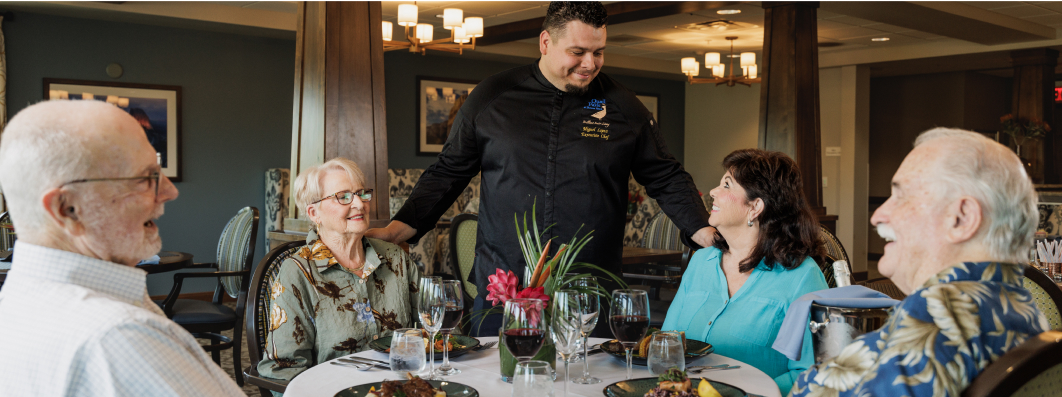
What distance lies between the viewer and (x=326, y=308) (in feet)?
6.79

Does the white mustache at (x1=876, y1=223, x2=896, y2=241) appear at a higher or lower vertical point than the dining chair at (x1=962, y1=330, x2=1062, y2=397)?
higher

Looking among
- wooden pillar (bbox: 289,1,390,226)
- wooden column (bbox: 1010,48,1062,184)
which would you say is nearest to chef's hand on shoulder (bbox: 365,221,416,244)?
wooden pillar (bbox: 289,1,390,226)

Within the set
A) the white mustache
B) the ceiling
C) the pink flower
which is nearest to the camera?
the white mustache

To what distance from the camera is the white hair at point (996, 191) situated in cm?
105

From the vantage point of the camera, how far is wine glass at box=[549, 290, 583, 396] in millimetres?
1516

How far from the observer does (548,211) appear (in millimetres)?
2502

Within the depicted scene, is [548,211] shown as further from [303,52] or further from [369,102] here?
[303,52]

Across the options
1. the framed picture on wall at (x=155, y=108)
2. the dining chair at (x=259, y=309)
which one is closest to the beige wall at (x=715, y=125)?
the framed picture on wall at (x=155, y=108)

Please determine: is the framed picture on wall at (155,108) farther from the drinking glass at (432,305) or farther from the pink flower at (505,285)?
the pink flower at (505,285)

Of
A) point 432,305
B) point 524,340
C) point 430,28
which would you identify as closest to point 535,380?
point 524,340

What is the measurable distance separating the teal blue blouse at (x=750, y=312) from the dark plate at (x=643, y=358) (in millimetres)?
215

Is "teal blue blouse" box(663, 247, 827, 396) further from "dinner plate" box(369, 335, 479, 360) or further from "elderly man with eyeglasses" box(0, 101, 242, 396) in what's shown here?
"elderly man with eyeglasses" box(0, 101, 242, 396)

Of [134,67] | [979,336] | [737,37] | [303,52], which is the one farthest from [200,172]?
[979,336]

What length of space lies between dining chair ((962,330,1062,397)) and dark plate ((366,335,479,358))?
1069 millimetres
